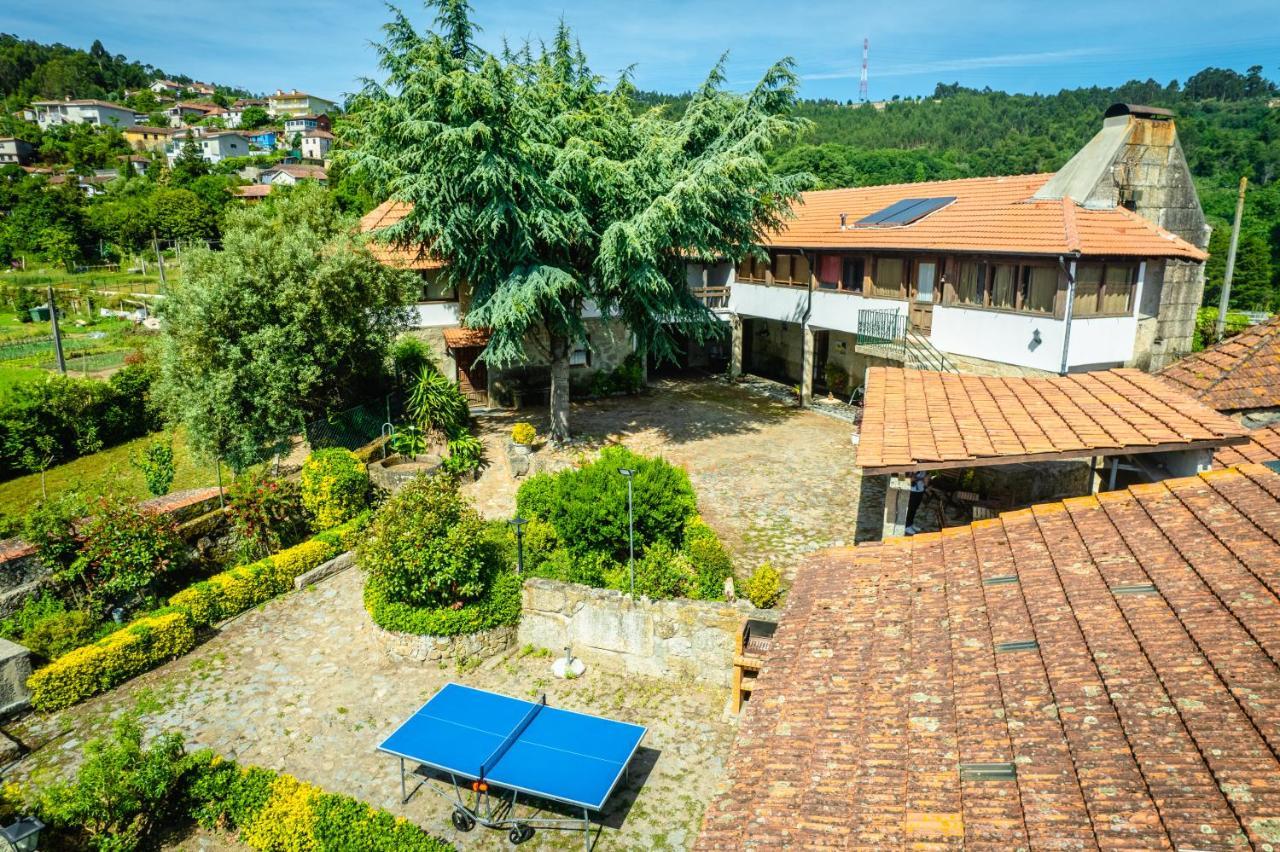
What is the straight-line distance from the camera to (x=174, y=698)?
12891 millimetres

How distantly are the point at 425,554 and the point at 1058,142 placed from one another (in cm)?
10209

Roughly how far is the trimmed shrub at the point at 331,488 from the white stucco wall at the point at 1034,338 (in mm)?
17304

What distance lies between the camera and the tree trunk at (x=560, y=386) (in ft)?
75.4

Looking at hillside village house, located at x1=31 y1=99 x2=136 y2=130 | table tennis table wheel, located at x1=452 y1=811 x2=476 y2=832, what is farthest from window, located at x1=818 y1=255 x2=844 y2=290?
hillside village house, located at x1=31 y1=99 x2=136 y2=130

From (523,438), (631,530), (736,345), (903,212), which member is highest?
(903,212)

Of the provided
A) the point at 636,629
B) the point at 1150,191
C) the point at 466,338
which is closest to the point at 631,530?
the point at 636,629

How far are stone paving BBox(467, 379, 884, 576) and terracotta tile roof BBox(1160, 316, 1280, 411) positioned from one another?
6.70 metres

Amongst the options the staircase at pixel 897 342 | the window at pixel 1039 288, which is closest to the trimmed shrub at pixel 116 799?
the staircase at pixel 897 342

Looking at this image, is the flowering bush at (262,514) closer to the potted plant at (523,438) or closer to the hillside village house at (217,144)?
the potted plant at (523,438)

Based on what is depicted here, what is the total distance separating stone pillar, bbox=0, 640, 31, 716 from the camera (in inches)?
479

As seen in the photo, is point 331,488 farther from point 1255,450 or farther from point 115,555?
point 1255,450

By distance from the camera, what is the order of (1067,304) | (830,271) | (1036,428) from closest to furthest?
(1036,428) → (1067,304) → (830,271)

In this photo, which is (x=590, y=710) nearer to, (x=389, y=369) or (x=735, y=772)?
(x=735, y=772)

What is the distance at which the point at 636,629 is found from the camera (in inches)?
529
